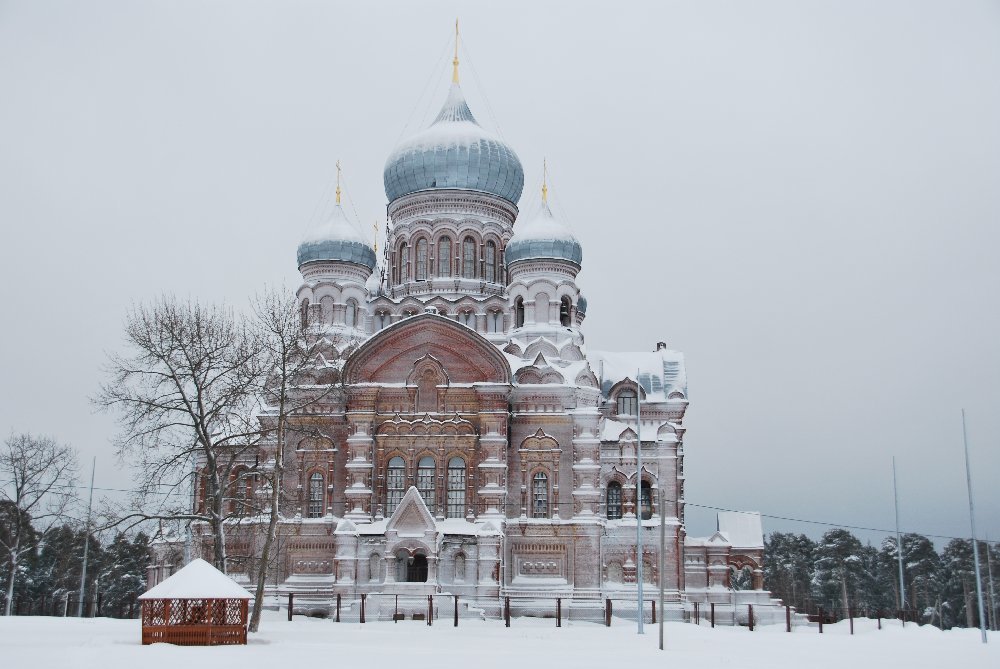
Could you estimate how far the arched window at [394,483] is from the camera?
4059 cm

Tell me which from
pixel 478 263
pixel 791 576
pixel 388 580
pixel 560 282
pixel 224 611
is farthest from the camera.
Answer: pixel 791 576

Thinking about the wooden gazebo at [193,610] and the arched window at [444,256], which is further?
the arched window at [444,256]

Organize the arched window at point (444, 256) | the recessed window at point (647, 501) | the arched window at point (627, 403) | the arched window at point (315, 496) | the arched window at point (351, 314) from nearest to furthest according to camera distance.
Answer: the arched window at point (315, 496) < the recessed window at point (647, 501) < the arched window at point (627, 403) < the arched window at point (351, 314) < the arched window at point (444, 256)

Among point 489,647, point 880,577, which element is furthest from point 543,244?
point 880,577

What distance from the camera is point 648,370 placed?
46.2 metres

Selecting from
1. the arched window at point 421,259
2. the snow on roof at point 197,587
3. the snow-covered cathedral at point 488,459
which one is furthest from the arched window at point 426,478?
the snow on roof at point 197,587

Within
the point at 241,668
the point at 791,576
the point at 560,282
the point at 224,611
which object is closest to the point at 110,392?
the point at 224,611

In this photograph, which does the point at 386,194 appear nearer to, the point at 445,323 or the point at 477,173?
the point at 477,173

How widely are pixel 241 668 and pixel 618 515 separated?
88.2 feet

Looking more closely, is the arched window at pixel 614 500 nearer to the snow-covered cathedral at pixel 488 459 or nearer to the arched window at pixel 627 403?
the snow-covered cathedral at pixel 488 459

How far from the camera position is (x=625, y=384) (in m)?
45.1

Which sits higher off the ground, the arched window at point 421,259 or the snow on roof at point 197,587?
the arched window at point 421,259

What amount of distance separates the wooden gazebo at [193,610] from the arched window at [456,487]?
18.5 m

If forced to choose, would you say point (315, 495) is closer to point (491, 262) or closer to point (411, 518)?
point (411, 518)
